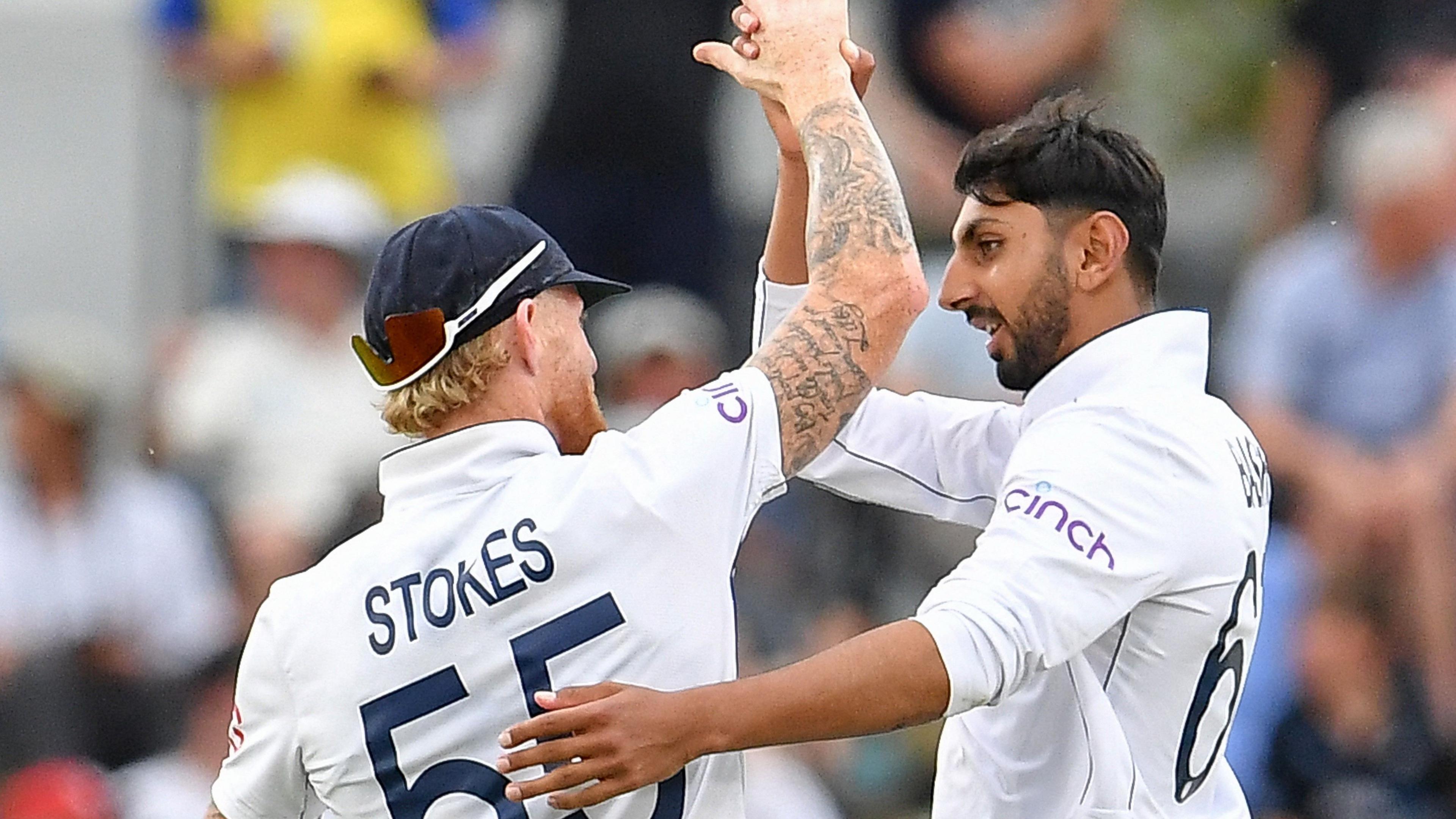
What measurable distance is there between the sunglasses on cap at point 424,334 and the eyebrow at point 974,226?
86cm

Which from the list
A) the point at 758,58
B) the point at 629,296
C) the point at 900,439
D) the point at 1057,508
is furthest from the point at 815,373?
the point at 629,296

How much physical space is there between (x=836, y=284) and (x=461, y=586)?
763 mm

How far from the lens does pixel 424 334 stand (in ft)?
11.4

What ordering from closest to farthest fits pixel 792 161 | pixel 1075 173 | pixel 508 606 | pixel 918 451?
pixel 508 606 → pixel 1075 173 → pixel 792 161 → pixel 918 451

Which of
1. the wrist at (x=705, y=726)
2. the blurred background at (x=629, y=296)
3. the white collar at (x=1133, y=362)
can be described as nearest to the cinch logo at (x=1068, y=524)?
the white collar at (x=1133, y=362)

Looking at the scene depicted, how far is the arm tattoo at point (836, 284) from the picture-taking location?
3514mm

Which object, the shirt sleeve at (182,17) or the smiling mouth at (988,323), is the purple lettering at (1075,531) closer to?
the smiling mouth at (988,323)

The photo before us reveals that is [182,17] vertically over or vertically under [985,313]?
under

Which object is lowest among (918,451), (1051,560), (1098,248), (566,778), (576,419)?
(566,778)

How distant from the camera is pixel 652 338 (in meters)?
7.50

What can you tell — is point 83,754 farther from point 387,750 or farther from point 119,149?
point 387,750

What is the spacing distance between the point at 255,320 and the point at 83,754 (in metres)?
1.60

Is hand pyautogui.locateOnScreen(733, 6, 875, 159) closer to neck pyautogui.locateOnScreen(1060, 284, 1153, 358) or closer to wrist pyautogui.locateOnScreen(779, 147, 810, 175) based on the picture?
wrist pyautogui.locateOnScreen(779, 147, 810, 175)

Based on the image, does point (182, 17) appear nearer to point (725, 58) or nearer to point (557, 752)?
point (725, 58)
